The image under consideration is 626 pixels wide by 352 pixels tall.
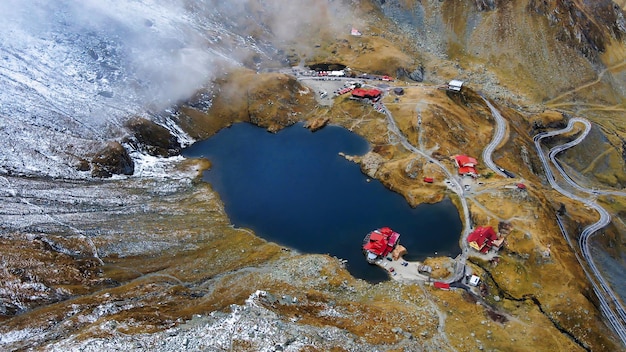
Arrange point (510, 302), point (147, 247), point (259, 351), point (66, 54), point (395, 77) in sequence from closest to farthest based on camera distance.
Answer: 1. point (259, 351)
2. point (510, 302)
3. point (147, 247)
4. point (66, 54)
5. point (395, 77)

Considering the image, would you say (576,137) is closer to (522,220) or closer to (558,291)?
(522,220)

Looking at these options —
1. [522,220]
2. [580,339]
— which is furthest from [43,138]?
[580,339]

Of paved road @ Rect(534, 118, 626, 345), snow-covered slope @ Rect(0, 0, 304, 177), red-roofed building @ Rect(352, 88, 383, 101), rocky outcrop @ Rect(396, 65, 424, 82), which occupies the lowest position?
paved road @ Rect(534, 118, 626, 345)

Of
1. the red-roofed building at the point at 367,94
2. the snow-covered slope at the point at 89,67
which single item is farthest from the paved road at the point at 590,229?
the snow-covered slope at the point at 89,67

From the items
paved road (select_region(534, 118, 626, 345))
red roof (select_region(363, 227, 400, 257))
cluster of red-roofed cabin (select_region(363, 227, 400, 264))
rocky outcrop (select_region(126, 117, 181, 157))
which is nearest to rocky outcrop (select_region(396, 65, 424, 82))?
paved road (select_region(534, 118, 626, 345))

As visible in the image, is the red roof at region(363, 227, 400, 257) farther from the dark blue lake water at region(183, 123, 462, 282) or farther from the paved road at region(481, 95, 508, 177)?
the paved road at region(481, 95, 508, 177)

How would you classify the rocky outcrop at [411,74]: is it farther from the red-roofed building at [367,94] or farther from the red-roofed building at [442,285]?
the red-roofed building at [442,285]
